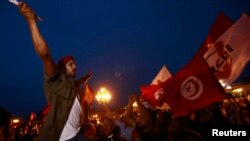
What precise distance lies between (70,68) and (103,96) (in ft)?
42.1

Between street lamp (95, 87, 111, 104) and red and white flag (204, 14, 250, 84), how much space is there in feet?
27.3

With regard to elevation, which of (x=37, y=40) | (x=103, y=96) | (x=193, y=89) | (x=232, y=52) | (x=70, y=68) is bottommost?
(x=70, y=68)

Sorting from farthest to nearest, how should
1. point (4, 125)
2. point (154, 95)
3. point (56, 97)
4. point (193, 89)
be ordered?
point (154, 95)
point (193, 89)
point (4, 125)
point (56, 97)

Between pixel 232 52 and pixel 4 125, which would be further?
pixel 232 52

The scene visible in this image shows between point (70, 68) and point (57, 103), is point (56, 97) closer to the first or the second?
point (57, 103)

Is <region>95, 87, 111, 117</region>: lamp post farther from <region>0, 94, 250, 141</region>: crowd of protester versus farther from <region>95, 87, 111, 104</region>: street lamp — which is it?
<region>0, 94, 250, 141</region>: crowd of protester

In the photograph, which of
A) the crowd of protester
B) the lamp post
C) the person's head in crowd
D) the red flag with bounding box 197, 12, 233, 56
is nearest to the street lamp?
the lamp post

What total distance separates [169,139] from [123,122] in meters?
4.07

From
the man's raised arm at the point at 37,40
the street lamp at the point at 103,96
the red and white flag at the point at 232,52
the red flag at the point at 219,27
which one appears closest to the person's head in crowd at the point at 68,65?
the man's raised arm at the point at 37,40

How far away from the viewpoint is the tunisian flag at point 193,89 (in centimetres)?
832

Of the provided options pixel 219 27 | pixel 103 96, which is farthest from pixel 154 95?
pixel 103 96

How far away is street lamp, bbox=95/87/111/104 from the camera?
17141mm

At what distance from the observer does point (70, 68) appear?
14.3 feet

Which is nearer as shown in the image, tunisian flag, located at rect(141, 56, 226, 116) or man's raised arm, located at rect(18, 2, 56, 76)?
man's raised arm, located at rect(18, 2, 56, 76)
